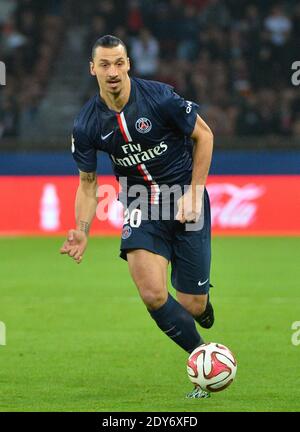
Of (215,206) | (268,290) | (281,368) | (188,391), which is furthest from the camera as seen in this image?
(215,206)

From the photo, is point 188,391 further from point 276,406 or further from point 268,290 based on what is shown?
point 268,290

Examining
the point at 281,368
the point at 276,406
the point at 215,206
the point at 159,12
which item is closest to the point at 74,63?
the point at 159,12

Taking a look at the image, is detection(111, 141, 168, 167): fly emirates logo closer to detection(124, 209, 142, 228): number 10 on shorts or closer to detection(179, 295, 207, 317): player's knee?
detection(124, 209, 142, 228): number 10 on shorts

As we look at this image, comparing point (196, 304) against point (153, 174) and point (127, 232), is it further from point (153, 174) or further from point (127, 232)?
point (153, 174)

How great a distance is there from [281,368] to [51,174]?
10420mm

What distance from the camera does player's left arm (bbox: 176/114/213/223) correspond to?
6.95m

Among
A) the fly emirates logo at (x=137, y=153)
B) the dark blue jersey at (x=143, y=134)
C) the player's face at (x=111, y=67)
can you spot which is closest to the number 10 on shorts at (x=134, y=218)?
the dark blue jersey at (x=143, y=134)

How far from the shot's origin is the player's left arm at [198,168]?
695cm

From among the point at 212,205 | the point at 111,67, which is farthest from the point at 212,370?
the point at 212,205

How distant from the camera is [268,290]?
11.9 m

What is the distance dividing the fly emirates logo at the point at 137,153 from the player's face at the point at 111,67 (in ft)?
1.30

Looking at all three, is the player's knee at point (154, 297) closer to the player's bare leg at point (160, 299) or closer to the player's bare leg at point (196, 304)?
the player's bare leg at point (160, 299)

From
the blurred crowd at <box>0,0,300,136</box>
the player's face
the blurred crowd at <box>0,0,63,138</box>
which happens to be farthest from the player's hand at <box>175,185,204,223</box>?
the blurred crowd at <box>0,0,63,138</box>

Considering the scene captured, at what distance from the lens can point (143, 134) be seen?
713 cm
